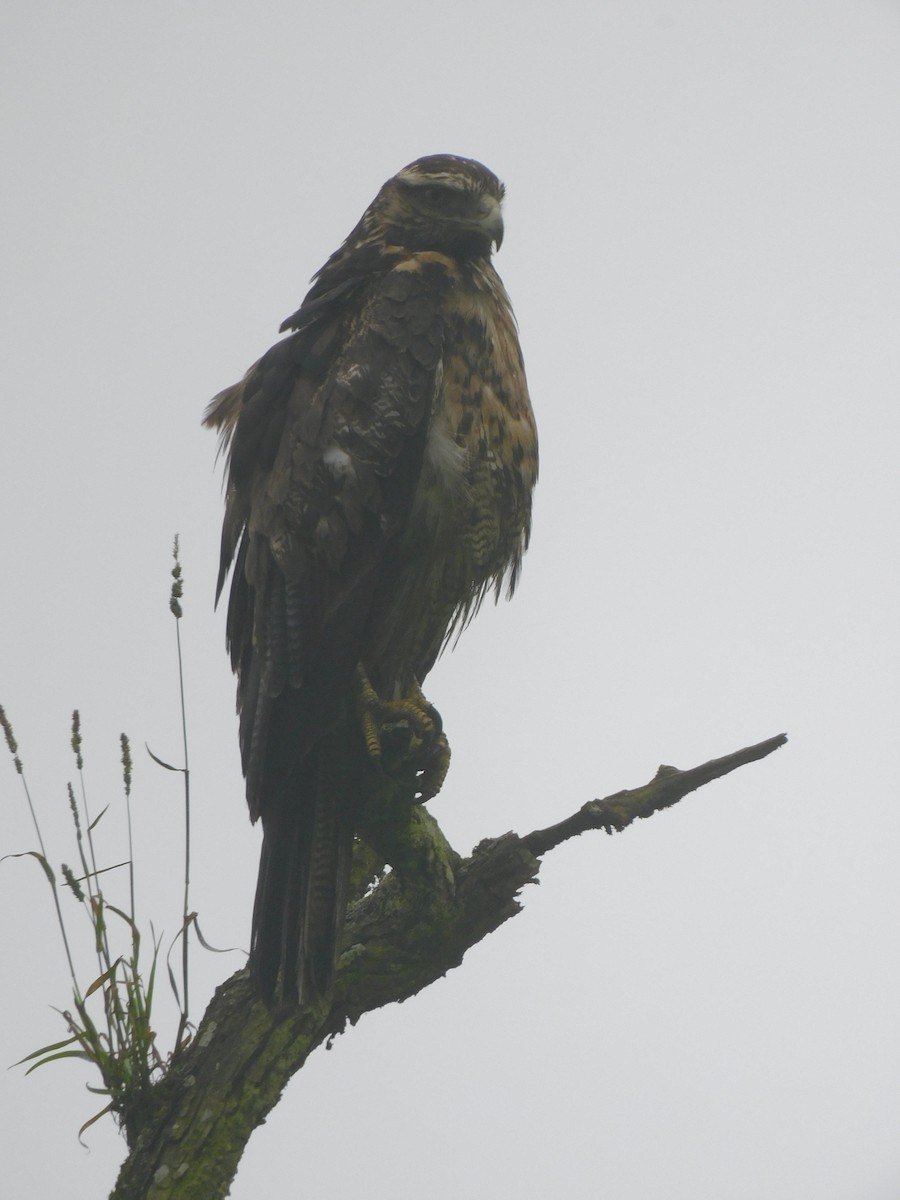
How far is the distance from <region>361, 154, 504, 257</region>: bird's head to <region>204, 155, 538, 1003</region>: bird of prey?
244mm

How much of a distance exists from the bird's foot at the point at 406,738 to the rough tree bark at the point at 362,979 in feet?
0.30

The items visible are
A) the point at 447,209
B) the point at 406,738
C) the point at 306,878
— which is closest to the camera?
the point at 406,738

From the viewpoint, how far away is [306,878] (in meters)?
3.44

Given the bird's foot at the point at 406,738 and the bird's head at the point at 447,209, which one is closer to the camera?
the bird's foot at the point at 406,738

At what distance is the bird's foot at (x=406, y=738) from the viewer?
3314 mm

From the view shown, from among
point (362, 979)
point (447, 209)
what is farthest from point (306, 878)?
point (447, 209)

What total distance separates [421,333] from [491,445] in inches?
15.1

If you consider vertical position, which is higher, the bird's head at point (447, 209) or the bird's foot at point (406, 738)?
the bird's head at point (447, 209)

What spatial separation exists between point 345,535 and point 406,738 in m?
0.63

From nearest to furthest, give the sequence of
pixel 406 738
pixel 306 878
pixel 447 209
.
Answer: pixel 406 738
pixel 306 878
pixel 447 209

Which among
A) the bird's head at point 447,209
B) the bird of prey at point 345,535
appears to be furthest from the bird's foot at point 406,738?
the bird's head at point 447,209

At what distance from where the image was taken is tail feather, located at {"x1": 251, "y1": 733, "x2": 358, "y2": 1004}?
330 cm

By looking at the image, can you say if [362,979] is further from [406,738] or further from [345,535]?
[345,535]

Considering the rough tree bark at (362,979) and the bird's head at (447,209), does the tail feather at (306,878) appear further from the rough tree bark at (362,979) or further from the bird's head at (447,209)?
the bird's head at (447,209)
